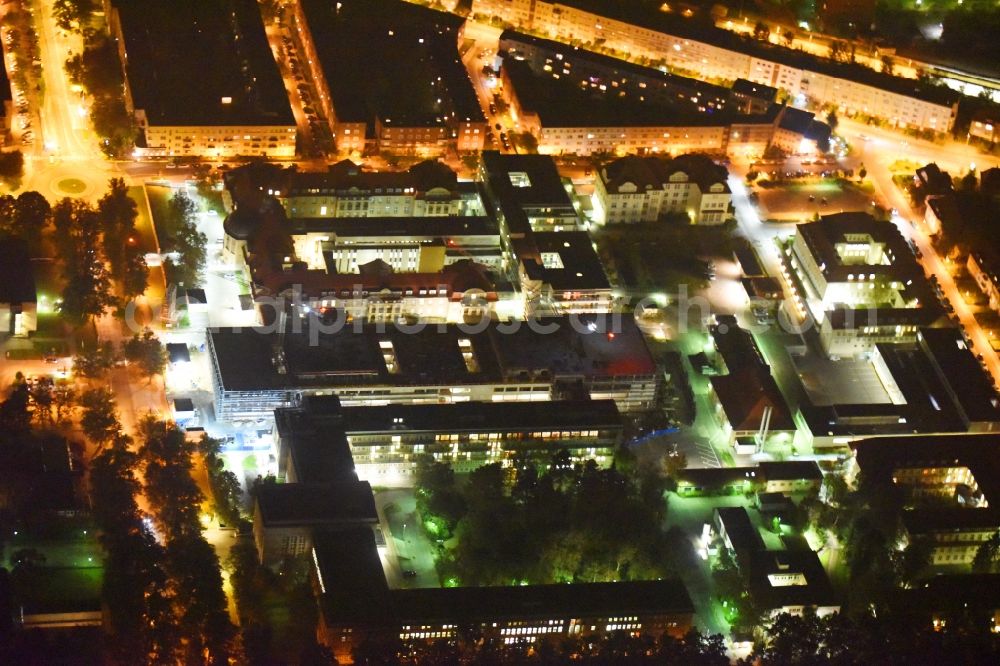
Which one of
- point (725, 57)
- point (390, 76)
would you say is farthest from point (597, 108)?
point (390, 76)

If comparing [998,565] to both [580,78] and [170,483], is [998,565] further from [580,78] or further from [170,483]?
[580,78]

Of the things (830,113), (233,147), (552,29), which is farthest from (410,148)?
(830,113)

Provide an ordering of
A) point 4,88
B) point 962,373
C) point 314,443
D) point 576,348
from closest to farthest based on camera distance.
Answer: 1. point 314,443
2. point 576,348
3. point 962,373
4. point 4,88

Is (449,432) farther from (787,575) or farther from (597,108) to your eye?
(597,108)

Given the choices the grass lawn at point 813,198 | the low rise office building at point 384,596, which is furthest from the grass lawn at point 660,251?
the low rise office building at point 384,596

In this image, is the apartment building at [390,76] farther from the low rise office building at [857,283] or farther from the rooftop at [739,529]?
the rooftop at [739,529]

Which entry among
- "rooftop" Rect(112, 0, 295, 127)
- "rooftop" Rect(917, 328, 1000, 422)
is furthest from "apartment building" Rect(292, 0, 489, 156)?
"rooftop" Rect(917, 328, 1000, 422)
